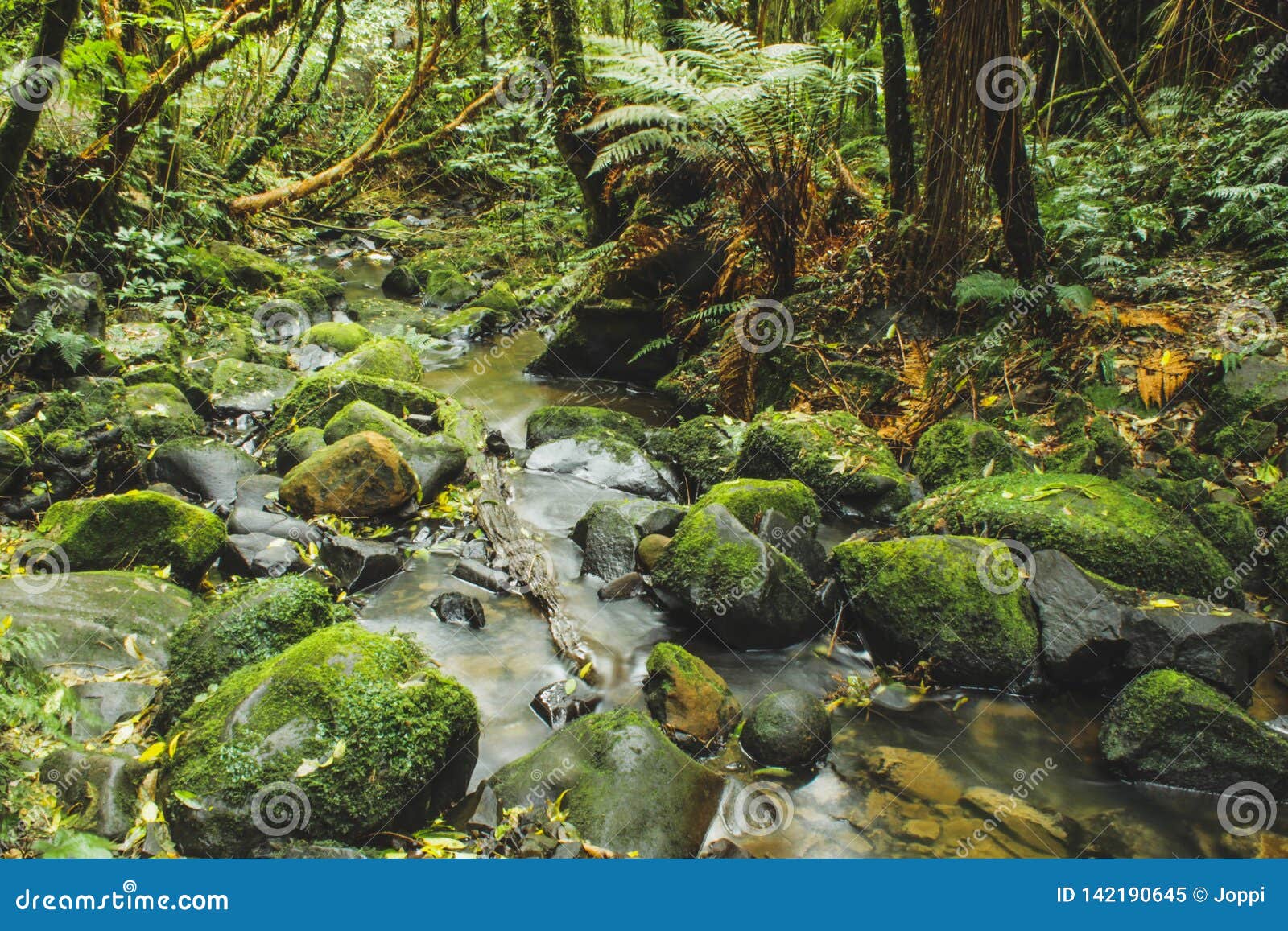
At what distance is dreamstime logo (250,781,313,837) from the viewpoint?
2.34m

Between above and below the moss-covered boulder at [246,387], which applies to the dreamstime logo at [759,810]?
below

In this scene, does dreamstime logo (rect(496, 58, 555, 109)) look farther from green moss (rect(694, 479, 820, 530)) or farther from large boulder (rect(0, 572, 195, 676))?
large boulder (rect(0, 572, 195, 676))

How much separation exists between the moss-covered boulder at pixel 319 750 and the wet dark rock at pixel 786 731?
109 centimetres

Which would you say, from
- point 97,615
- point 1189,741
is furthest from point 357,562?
point 1189,741

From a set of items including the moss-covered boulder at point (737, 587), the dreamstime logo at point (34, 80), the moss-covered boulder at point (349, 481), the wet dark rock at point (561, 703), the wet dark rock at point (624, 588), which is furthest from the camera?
the dreamstime logo at point (34, 80)

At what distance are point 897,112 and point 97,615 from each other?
5.59 m

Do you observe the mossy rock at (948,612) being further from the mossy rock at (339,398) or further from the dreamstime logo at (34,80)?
the dreamstime logo at (34,80)

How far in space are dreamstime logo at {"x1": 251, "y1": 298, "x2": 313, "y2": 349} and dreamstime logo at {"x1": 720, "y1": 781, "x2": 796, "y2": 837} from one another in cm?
648

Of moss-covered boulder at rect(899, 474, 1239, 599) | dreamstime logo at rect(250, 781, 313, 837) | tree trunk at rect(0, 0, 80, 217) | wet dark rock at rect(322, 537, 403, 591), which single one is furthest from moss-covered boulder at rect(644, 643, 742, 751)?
tree trunk at rect(0, 0, 80, 217)

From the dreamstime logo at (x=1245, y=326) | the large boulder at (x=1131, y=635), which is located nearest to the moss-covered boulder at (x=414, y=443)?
the large boulder at (x=1131, y=635)

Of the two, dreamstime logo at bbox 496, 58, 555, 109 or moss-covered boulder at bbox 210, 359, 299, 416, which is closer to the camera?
moss-covered boulder at bbox 210, 359, 299, 416

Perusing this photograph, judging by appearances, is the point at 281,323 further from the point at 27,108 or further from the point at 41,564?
the point at 41,564

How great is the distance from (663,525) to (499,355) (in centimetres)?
433

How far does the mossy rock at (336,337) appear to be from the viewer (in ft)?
24.6
